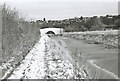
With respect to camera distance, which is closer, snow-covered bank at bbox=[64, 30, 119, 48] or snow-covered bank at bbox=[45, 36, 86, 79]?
snow-covered bank at bbox=[45, 36, 86, 79]

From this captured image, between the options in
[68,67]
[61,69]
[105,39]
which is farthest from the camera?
[105,39]

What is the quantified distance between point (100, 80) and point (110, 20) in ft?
335

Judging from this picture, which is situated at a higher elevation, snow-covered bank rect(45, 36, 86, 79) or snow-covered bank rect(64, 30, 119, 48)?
snow-covered bank rect(45, 36, 86, 79)

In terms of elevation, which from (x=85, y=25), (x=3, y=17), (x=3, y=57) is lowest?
(x=85, y=25)

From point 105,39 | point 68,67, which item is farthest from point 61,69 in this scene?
point 105,39

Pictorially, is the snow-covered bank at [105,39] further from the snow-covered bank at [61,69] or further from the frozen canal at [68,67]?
the snow-covered bank at [61,69]

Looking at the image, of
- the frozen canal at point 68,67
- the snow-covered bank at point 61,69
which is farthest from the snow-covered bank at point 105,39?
the snow-covered bank at point 61,69

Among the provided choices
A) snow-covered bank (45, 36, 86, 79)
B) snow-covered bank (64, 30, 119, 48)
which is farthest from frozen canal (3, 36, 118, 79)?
snow-covered bank (64, 30, 119, 48)

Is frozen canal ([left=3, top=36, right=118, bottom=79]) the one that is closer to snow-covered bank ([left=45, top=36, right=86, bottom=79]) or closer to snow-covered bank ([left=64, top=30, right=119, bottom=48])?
snow-covered bank ([left=45, top=36, right=86, bottom=79])

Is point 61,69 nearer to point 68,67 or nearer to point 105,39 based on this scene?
point 68,67

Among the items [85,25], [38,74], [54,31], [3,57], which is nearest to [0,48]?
[3,57]

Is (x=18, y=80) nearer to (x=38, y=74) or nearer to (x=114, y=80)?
(x=38, y=74)

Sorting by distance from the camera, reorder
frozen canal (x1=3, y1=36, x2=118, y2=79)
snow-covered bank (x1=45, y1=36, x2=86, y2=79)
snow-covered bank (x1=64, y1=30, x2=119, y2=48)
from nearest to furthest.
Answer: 1. snow-covered bank (x1=45, y1=36, x2=86, y2=79)
2. frozen canal (x1=3, y1=36, x2=118, y2=79)
3. snow-covered bank (x1=64, y1=30, x2=119, y2=48)

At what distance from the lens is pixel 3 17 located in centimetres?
1388
